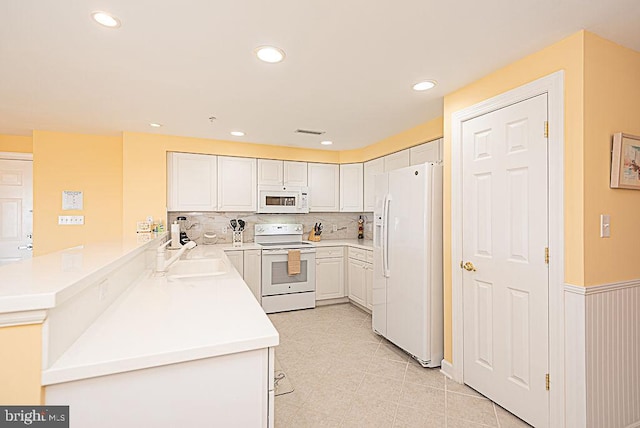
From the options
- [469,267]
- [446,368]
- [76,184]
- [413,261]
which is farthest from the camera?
[76,184]

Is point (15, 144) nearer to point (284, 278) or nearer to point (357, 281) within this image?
point (284, 278)

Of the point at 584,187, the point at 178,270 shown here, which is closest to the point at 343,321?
the point at 178,270

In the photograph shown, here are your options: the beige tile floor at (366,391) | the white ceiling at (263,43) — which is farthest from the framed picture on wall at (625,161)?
the beige tile floor at (366,391)

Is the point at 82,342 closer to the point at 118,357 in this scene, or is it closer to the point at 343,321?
the point at 118,357

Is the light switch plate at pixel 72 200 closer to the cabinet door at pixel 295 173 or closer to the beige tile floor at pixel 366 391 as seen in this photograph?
the cabinet door at pixel 295 173

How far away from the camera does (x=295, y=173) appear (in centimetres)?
471

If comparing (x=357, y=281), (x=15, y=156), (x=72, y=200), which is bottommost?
(x=357, y=281)

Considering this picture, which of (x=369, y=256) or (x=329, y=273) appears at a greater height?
(x=369, y=256)

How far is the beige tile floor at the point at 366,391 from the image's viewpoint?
199cm

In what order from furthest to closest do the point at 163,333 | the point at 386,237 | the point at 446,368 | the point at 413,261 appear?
1. the point at 386,237
2. the point at 413,261
3. the point at 446,368
4. the point at 163,333

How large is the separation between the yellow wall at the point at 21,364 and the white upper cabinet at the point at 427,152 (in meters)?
3.36

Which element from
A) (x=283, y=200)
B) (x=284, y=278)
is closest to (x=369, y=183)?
(x=283, y=200)

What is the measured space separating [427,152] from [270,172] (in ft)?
7.32

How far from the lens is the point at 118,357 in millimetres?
972
